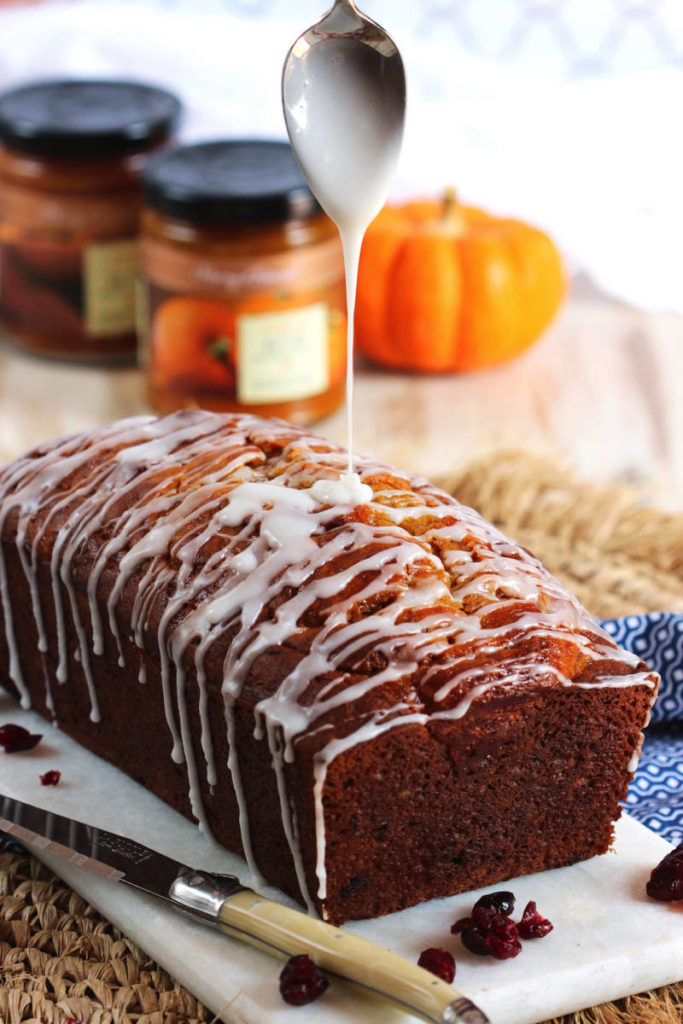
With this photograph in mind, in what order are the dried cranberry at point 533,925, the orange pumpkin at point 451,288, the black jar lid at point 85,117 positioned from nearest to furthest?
the dried cranberry at point 533,925 < the black jar lid at point 85,117 < the orange pumpkin at point 451,288

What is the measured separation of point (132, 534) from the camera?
7.50ft

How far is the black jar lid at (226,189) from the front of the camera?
3.53 meters

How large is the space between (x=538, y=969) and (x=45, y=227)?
9.01 feet

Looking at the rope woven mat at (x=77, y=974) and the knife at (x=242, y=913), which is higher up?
the knife at (x=242, y=913)

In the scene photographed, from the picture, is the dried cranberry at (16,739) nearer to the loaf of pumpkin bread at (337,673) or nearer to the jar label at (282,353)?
the loaf of pumpkin bread at (337,673)

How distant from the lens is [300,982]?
6.00 feet

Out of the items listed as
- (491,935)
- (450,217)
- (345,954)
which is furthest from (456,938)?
(450,217)

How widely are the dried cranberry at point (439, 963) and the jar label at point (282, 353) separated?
2129mm

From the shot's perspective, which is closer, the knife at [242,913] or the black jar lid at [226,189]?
the knife at [242,913]

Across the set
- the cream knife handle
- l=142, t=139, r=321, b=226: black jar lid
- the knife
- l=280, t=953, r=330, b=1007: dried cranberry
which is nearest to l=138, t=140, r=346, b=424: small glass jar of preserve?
l=142, t=139, r=321, b=226: black jar lid

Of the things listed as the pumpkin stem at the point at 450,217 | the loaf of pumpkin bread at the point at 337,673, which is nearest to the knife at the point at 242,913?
the loaf of pumpkin bread at the point at 337,673

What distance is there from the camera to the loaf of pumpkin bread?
1943 mm

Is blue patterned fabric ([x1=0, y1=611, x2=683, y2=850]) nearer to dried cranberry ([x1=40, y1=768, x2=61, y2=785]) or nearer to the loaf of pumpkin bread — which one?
the loaf of pumpkin bread

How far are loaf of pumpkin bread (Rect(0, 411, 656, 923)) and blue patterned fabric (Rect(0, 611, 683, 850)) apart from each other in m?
0.29
